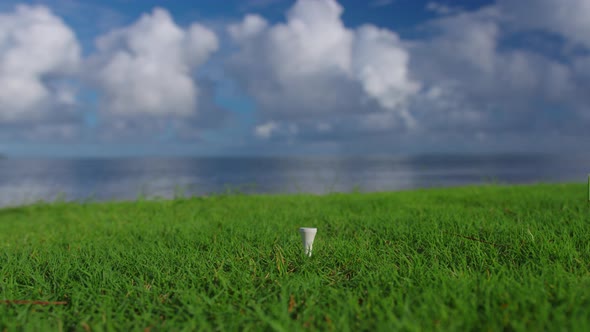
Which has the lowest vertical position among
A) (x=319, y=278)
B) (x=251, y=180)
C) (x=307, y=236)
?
(x=251, y=180)

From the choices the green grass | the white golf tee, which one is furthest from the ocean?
the white golf tee

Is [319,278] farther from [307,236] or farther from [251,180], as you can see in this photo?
[251,180]

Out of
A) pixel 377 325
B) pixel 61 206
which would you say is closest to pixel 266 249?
pixel 377 325

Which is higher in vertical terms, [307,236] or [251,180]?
[307,236]

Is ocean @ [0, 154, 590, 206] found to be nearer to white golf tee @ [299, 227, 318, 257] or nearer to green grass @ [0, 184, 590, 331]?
green grass @ [0, 184, 590, 331]

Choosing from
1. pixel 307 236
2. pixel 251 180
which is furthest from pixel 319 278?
pixel 251 180

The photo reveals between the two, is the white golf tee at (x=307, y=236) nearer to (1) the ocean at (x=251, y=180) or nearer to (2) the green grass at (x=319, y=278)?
(2) the green grass at (x=319, y=278)

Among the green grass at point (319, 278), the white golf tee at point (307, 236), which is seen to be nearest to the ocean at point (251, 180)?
the green grass at point (319, 278)

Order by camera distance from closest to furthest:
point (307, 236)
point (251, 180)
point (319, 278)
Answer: point (319, 278) → point (307, 236) → point (251, 180)
